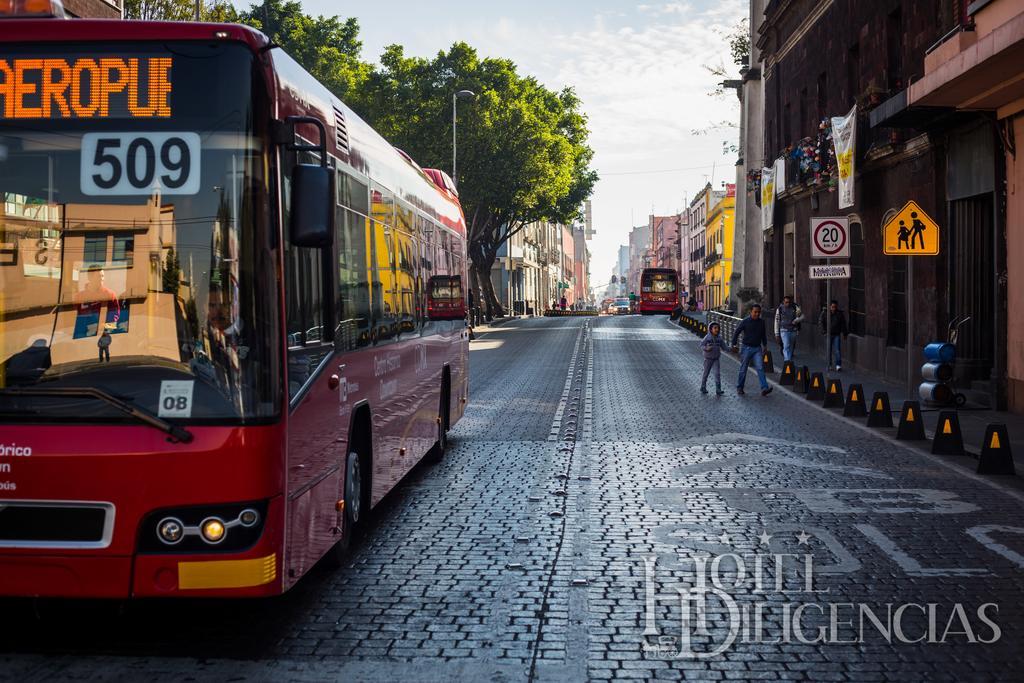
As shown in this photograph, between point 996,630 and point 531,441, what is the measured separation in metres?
8.26

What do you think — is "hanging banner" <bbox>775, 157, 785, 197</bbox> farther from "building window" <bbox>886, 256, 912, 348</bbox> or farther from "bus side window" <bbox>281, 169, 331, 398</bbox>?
"bus side window" <bbox>281, 169, 331, 398</bbox>

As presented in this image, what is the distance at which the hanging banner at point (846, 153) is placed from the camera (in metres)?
24.3

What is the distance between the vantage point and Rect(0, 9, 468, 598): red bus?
16.7 ft

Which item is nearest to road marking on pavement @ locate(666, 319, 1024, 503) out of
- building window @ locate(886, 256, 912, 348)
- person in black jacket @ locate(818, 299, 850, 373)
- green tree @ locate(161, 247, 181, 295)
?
building window @ locate(886, 256, 912, 348)

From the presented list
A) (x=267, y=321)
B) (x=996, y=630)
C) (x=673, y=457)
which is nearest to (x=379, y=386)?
(x=267, y=321)

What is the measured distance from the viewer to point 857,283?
2711 cm

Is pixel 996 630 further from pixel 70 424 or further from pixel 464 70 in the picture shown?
pixel 464 70

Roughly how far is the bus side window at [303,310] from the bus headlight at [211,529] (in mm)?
702

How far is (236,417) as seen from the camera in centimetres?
515

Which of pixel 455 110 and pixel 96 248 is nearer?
pixel 96 248

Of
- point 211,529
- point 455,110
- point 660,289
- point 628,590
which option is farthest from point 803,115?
point 660,289

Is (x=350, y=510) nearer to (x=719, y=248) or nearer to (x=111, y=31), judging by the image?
(x=111, y=31)

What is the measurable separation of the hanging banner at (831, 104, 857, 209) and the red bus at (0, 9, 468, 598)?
20642 mm

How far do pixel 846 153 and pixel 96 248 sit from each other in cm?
2186
